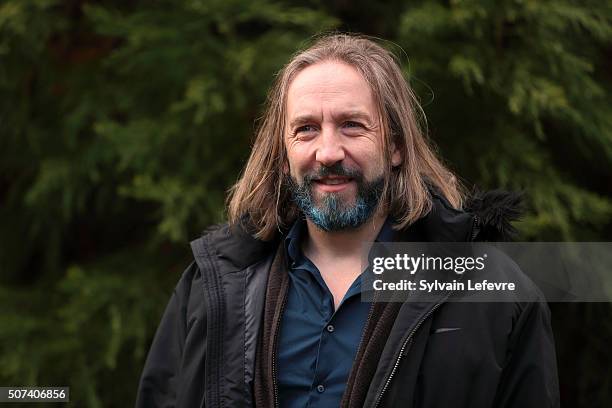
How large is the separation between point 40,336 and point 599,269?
2919mm

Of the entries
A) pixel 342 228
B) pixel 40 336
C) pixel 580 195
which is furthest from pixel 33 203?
pixel 580 195

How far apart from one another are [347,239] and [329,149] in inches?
12.1

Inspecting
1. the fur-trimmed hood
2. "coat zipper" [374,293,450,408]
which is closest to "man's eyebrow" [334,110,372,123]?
the fur-trimmed hood

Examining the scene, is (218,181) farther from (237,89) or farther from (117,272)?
(117,272)

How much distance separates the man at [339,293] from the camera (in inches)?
77.4

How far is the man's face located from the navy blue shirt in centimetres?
21

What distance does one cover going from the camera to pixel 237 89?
12.9 ft

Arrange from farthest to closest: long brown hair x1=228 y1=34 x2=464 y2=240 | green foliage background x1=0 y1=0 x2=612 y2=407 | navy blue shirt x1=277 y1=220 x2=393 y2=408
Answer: green foliage background x1=0 y1=0 x2=612 y2=407
long brown hair x1=228 y1=34 x2=464 y2=240
navy blue shirt x1=277 y1=220 x2=393 y2=408

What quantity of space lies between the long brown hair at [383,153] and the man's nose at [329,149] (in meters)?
0.17

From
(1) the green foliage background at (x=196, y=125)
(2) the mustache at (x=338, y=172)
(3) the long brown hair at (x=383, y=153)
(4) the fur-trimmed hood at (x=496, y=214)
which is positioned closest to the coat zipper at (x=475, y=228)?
(4) the fur-trimmed hood at (x=496, y=214)

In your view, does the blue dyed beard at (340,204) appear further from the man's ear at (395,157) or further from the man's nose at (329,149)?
the man's ear at (395,157)

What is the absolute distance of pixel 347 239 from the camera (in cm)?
225

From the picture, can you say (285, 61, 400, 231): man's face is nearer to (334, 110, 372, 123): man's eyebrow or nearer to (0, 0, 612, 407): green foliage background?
(334, 110, 372, 123): man's eyebrow

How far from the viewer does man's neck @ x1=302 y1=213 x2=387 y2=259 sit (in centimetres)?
224
